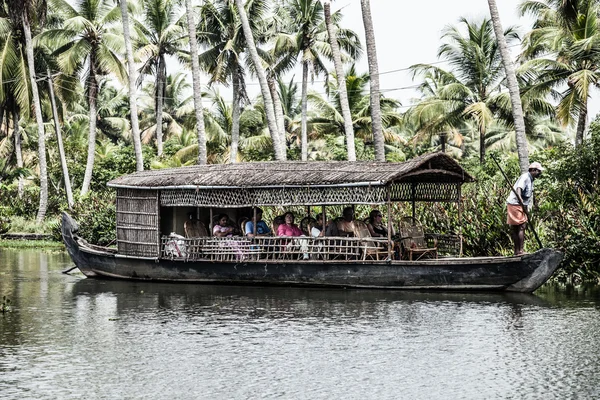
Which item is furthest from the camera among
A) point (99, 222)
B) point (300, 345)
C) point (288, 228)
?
point (99, 222)

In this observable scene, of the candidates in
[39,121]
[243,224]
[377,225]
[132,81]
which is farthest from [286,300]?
[39,121]

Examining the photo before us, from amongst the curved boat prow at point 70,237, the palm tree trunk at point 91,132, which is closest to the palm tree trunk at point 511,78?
the curved boat prow at point 70,237

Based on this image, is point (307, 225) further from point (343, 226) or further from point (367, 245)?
point (367, 245)

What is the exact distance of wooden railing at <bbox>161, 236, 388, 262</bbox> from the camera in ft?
47.9

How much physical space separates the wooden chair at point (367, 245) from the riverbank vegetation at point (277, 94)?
8.30 ft

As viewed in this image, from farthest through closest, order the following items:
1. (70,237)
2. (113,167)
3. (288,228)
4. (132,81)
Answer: (113,167) → (132,81) → (70,237) → (288,228)

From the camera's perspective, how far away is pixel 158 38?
34.2 m

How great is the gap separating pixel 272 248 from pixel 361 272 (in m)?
2.41

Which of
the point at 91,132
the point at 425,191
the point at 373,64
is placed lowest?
the point at 425,191

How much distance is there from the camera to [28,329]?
11.1 metres

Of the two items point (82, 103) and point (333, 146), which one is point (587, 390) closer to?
point (333, 146)

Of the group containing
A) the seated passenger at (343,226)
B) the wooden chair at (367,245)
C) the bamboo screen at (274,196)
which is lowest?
the wooden chair at (367,245)

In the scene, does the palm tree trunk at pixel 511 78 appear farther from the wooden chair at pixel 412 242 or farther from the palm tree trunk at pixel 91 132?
the palm tree trunk at pixel 91 132

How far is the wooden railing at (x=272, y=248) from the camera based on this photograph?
47.9 feet
